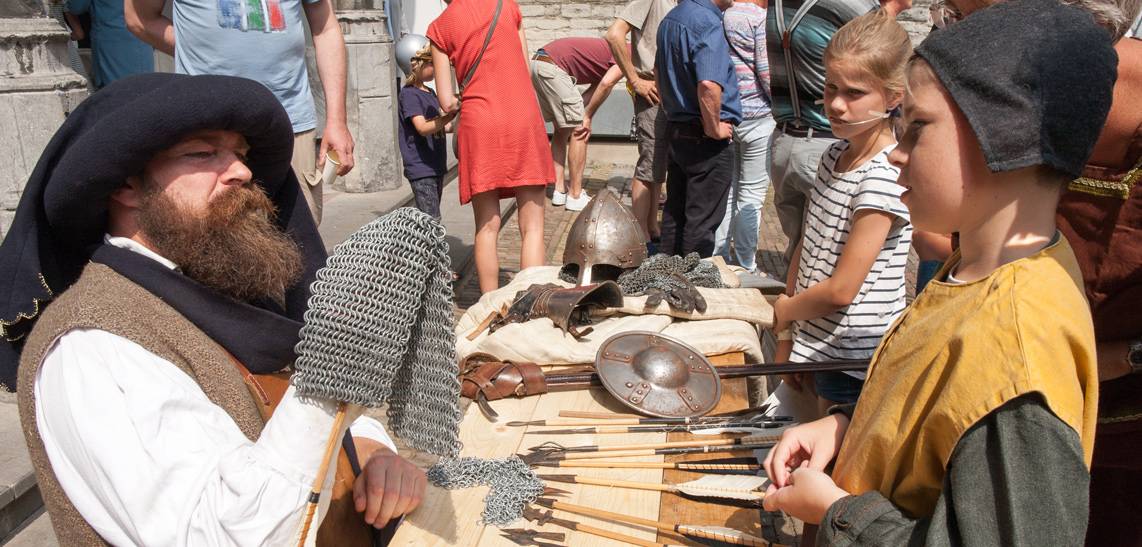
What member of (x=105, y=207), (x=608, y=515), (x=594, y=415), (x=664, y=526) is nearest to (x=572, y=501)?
(x=608, y=515)

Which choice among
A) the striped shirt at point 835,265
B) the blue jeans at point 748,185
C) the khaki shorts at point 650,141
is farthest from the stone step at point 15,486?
the khaki shorts at point 650,141

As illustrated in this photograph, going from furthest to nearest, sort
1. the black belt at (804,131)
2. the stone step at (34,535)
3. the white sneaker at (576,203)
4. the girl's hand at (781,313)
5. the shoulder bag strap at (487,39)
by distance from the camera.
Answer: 1. the white sneaker at (576,203)
2. the shoulder bag strap at (487,39)
3. the black belt at (804,131)
4. the stone step at (34,535)
5. the girl's hand at (781,313)

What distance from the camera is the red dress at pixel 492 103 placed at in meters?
4.58

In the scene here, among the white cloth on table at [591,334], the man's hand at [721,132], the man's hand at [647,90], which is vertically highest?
→ the white cloth on table at [591,334]

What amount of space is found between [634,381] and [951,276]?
1.28 metres

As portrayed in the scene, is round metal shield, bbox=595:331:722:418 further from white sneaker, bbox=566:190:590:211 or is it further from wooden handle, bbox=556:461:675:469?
white sneaker, bbox=566:190:590:211

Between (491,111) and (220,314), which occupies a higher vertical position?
(220,314)

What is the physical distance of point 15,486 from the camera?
2.88 m

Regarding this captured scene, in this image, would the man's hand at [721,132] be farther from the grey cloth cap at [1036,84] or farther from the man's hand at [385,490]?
the grey cloth cap at [1036,84]

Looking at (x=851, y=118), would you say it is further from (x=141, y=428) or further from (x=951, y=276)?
(x=141, y=428)

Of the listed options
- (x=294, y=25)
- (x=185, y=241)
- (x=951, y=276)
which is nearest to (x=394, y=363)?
(x=185, y=241)

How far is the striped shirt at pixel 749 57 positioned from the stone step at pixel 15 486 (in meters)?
4.26

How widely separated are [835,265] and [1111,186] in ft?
3.27

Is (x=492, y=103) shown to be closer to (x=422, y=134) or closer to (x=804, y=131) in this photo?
(x=422, y=134)
